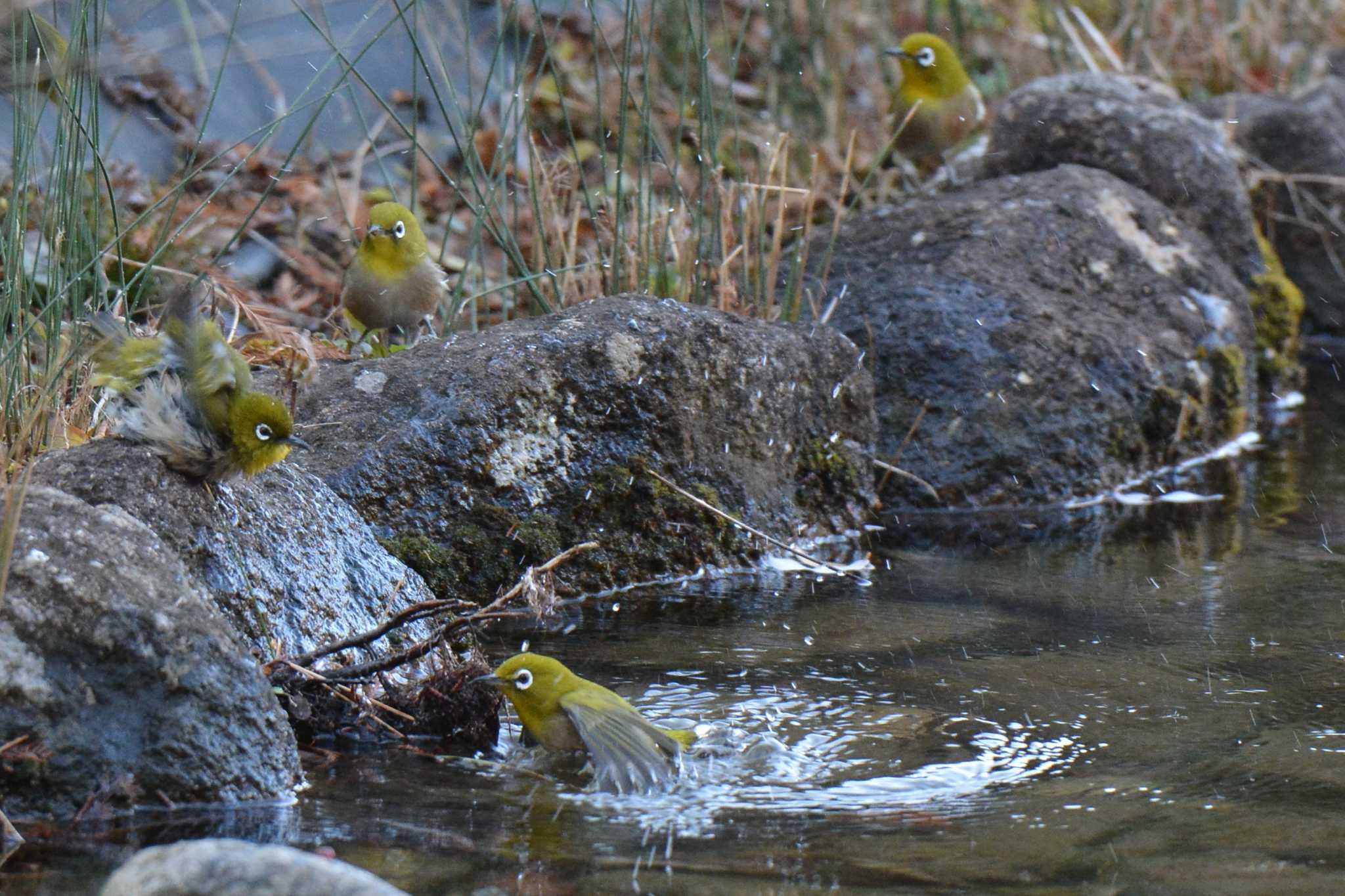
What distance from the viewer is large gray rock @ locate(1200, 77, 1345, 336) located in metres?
8.88

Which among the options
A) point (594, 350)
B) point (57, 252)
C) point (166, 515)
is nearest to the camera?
point (166, 515)

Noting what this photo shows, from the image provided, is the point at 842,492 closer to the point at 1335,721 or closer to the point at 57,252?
the point at 1335,721

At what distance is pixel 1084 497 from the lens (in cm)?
611

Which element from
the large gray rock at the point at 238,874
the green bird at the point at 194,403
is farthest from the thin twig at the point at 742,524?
the large gray rock at the point at 238,874

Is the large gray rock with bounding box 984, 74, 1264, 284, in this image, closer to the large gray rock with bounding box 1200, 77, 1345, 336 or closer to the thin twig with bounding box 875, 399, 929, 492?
the large gray rock with bounding box 1200, 77, 1345, 336

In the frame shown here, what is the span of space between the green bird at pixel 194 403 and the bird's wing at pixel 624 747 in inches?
33.8

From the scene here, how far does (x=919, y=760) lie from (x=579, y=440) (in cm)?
189

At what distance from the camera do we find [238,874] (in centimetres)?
215

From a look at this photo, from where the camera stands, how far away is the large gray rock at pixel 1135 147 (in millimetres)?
7418

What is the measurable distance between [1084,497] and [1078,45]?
4.10 metres

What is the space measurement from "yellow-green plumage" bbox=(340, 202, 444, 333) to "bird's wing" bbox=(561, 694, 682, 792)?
2377 millimetres

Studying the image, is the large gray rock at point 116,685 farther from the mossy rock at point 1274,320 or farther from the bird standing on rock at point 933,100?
the mossy rock at point 1274,320

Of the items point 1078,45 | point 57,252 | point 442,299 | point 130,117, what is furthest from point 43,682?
point 1078,45

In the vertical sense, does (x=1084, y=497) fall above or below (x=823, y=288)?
below
